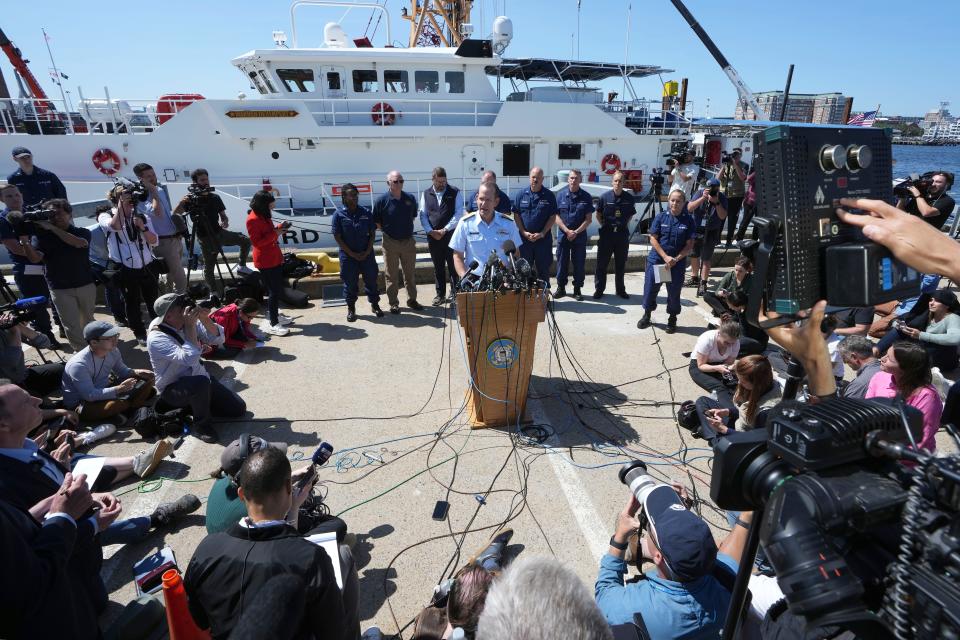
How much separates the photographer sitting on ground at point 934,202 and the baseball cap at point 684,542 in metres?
6.96

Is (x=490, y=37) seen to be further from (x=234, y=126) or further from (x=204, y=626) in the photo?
(x=204, y=626)

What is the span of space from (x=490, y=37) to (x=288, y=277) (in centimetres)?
780

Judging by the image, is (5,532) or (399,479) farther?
(399,479)

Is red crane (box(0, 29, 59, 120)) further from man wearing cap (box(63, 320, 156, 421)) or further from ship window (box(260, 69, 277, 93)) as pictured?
man wearing cap (box(63, 320, 156, 421))

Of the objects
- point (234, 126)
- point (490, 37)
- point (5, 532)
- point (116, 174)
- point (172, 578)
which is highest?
point (490, 37)

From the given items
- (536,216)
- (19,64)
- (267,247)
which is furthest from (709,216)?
(19,64)

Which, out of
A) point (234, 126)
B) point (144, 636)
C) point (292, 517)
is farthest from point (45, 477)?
point (234, 126)

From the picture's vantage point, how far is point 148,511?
3.29 m

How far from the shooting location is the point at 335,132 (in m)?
10.5

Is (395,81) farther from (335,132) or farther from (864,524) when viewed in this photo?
(864,524)

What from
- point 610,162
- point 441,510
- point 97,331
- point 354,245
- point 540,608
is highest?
point 610,162

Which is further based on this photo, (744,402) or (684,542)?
(744,402)

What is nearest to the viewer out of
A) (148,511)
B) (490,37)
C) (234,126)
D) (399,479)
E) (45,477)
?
(45,477)

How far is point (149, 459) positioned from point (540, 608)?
3587 mm
